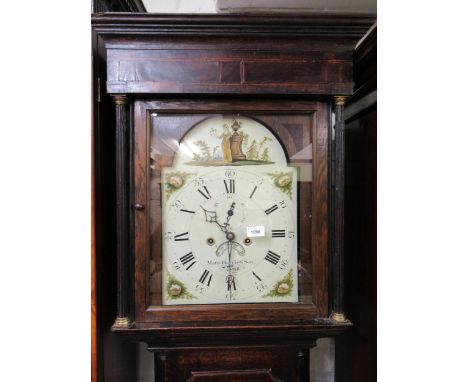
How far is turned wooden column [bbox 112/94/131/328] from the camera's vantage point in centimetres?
79

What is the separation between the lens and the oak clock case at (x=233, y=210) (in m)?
0.82

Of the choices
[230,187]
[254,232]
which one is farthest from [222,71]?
[254,232]

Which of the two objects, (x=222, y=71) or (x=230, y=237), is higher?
(x=222, y=71)

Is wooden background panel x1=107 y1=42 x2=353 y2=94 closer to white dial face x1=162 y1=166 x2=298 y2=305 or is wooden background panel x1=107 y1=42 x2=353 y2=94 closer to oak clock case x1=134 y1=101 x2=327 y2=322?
oak clock case x1=134 y1=101 x2=327 y2=322

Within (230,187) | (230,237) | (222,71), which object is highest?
(222,71)

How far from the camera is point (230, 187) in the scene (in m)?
0.84

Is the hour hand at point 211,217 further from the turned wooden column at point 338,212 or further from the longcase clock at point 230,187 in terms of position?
the turned wooden column at point 338,212

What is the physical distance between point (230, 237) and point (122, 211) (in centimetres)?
28

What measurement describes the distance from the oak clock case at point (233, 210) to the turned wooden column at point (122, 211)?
0.16 ft

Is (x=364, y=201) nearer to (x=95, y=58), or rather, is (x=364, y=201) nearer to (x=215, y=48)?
(x=215, y=48)

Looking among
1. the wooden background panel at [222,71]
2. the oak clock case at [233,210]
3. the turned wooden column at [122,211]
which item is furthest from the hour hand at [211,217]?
the wooden background panel at [222,71]

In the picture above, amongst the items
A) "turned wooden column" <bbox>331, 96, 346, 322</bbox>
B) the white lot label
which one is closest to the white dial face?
the white lot label

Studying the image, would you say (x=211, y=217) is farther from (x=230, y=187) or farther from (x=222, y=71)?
(x=222, y=71)

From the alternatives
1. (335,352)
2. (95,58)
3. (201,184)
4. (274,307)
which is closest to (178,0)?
(95,58)
